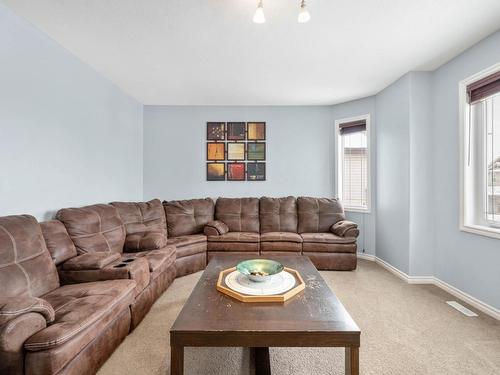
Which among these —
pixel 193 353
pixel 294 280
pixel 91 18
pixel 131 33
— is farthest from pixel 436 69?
pixel 193 353

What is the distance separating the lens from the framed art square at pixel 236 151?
14.8 ft

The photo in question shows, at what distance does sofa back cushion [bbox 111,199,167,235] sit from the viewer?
3.19 m

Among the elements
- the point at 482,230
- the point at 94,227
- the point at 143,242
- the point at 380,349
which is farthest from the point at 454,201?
the point at 94,227

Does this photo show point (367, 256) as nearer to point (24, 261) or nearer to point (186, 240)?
point (186, 240)

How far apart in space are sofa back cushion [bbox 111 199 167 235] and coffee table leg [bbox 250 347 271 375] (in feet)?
7.10

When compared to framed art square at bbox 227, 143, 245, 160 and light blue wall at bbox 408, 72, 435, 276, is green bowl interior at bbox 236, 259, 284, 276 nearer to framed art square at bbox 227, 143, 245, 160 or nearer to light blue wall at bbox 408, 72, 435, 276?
light blue wall at bbox 408, 72, 435, 276

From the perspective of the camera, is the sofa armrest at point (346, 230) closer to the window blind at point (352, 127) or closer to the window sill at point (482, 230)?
the window sill at point (482, 230)

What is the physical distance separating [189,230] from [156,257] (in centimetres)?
131

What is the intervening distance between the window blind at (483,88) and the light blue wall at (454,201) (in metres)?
0.13

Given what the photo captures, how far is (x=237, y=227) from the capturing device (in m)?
4.08

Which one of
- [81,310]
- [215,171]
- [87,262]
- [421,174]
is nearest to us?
[81,310]

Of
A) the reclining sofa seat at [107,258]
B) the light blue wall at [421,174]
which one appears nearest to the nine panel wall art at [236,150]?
the reclining sofa seat at [107,258]

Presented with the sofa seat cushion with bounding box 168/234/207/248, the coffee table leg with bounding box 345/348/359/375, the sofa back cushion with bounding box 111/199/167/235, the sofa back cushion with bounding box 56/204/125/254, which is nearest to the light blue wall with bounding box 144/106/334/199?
the sofa back cushion with bounding box 111/199/167/235

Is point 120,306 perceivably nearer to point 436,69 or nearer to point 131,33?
point 131,33
